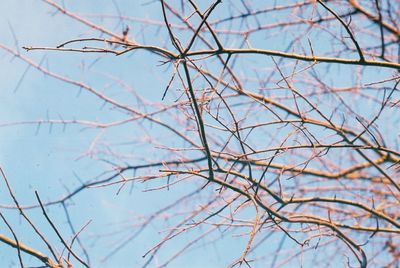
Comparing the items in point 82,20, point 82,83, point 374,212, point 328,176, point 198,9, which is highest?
point 82,20

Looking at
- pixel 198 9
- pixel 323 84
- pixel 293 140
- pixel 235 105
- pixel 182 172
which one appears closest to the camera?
pixel 198 9

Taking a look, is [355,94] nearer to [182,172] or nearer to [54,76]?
[54,76]

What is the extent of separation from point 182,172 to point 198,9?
606 mm

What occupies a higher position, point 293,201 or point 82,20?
point 82,20

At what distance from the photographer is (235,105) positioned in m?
3.99

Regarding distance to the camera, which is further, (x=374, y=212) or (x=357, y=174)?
(x=357, y=174)

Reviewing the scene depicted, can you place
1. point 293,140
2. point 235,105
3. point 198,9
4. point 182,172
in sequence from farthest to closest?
point 235,105 → point 293,140 → point 182,172 → point 198,9

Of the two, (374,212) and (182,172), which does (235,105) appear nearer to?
(374,212)

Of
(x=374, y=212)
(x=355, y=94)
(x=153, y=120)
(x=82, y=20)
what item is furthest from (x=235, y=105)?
(x=374, y=212)

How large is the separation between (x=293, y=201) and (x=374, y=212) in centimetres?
45

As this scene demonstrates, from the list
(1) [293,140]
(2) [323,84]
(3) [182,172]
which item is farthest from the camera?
(2) [323,84]

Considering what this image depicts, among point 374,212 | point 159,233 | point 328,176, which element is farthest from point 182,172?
point 328,176

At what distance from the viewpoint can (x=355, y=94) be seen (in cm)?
405

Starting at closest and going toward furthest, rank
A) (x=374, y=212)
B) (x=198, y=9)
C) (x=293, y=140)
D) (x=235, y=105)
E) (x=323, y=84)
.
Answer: (x=198, y=9) → (x=293, y=140) → (x=374, y=212) → (x=323, y=84) → (x=235, y=105)
